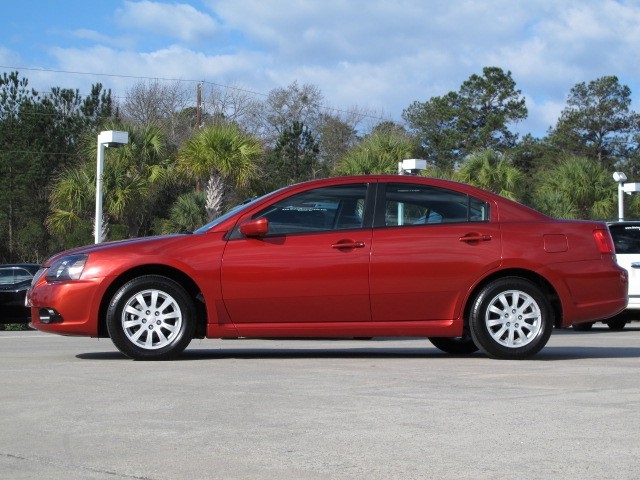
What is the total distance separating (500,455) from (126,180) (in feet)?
84.3

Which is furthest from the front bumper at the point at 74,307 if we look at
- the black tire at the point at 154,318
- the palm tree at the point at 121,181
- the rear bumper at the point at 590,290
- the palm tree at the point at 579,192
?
the palm tree at the point at 579,192

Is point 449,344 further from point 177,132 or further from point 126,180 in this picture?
point 177,132

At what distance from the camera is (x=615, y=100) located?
73.7 metres

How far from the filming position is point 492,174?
120 ft

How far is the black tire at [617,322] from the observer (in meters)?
16.5

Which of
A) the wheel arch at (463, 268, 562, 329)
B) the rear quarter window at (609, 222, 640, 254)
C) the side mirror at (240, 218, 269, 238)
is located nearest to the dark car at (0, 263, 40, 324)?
the rear quarter window at (609, 222, 640, 254)

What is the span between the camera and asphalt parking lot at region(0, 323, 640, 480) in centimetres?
492

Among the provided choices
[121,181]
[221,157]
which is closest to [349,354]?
[221,157]

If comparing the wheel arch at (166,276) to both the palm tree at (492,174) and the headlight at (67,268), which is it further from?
→ the palm tree at (492,174)

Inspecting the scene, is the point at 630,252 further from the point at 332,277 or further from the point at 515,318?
the point at 332,277

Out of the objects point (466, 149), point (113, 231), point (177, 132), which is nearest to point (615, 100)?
point (466, 149)

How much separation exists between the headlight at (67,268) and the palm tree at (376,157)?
2327 cm

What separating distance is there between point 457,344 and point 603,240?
1.70 metres

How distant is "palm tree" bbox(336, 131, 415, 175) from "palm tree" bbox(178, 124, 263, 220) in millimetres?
3901
